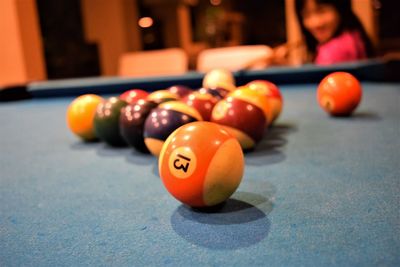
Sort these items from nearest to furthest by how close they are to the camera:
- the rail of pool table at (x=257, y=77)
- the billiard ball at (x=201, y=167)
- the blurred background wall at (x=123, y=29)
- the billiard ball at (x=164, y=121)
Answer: the billiard ball at (x=201, y=167) → the billiard ball at (x=164, y=121) → the rail of pool table at (x=257, y=77) → the blurred background wall at (x=123, y=29)

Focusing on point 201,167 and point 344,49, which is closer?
point 201,167

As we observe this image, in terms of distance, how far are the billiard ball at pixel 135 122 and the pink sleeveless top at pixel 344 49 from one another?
3235 mm

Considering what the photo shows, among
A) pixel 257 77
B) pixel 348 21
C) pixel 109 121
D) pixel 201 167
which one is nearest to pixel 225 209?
pixel 201 167

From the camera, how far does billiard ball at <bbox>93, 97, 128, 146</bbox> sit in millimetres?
2043

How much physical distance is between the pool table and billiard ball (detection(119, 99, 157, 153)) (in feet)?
0.25

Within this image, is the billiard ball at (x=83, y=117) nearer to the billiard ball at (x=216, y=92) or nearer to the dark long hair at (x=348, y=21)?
the billiard ball at (x=216, y=92)

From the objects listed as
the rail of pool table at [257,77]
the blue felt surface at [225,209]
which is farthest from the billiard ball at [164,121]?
the rail of pool table at [257,77]

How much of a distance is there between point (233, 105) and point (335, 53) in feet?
10.5

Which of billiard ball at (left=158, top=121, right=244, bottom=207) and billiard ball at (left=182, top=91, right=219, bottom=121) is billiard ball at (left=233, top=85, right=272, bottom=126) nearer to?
billiard ball at (left=182, top=91, right=219, bottom=121)

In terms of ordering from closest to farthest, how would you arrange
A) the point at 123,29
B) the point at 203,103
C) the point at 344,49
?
1. the point at 203,103
2. the point at 344,49
3. the point at 123,29

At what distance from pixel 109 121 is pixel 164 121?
1.45 ft

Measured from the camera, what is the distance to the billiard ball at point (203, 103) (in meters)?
1.96

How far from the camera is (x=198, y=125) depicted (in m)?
1.21

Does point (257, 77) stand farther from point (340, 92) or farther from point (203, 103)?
point (203, 103)
